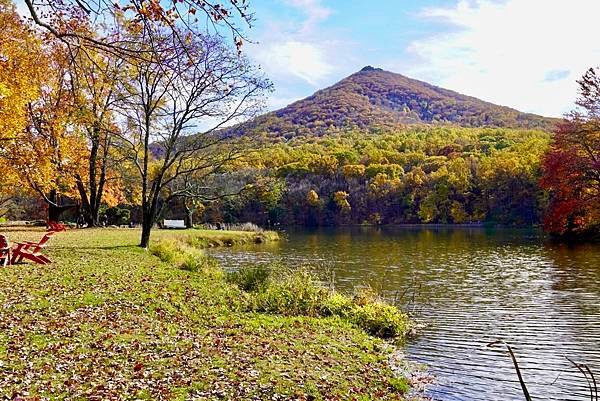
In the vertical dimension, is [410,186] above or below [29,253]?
above

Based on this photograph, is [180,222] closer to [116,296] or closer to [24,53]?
[24,53]

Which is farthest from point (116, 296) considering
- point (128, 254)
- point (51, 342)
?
point (128, 254)

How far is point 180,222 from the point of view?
5572 cm

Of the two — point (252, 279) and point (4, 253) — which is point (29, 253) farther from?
point (252, 279)

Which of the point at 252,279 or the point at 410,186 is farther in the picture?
the point at 410,186

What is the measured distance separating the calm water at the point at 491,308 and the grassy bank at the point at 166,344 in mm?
1745

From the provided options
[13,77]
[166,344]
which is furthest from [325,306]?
[13,77]

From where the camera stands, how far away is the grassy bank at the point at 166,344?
667cm

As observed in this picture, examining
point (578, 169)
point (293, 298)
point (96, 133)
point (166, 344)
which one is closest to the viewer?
point (166, 344)

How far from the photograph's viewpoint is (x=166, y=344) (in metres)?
8.66

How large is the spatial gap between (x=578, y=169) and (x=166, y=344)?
37.6 meters

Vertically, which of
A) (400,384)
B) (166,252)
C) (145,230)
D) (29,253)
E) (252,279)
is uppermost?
(145,230)

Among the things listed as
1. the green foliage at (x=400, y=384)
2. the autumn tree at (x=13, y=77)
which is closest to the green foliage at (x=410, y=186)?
the autumn tree at (x=13, y=77)

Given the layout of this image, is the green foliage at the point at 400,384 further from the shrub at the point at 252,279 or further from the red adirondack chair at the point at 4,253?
the red adirondack chair at the point at 4,253
